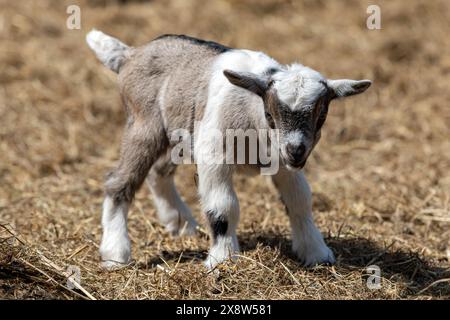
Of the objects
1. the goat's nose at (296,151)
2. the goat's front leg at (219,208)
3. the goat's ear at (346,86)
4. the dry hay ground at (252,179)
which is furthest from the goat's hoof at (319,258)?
the goat's ear at (346,86)

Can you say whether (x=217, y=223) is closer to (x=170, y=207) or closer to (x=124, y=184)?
(x=124, y=184)

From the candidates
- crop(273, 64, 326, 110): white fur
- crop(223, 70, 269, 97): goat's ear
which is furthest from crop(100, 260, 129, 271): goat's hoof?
crop(273, 64, 326, 110): white fur

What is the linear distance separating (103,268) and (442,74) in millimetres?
7007

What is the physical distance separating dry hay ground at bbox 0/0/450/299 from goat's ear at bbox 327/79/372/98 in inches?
50.7

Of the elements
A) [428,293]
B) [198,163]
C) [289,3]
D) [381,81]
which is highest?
[289,3]

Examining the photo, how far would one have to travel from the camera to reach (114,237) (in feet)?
22.5

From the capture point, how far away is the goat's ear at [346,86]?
19.7 feet

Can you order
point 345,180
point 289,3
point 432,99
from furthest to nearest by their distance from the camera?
point 289,3, point 432,99, point 345,180

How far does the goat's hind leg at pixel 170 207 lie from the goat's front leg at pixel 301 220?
1.19 meters

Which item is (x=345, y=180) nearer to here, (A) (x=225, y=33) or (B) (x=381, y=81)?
(B) (x=381, y=81)

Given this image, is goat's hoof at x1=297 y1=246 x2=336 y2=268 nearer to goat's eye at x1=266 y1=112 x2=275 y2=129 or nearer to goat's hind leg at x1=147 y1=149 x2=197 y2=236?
goat's eye at x1=266 y1=112 x2=275 y2=129

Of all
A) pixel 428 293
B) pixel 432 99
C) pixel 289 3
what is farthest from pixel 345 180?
pixel 289 3

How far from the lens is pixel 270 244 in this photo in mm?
7043
